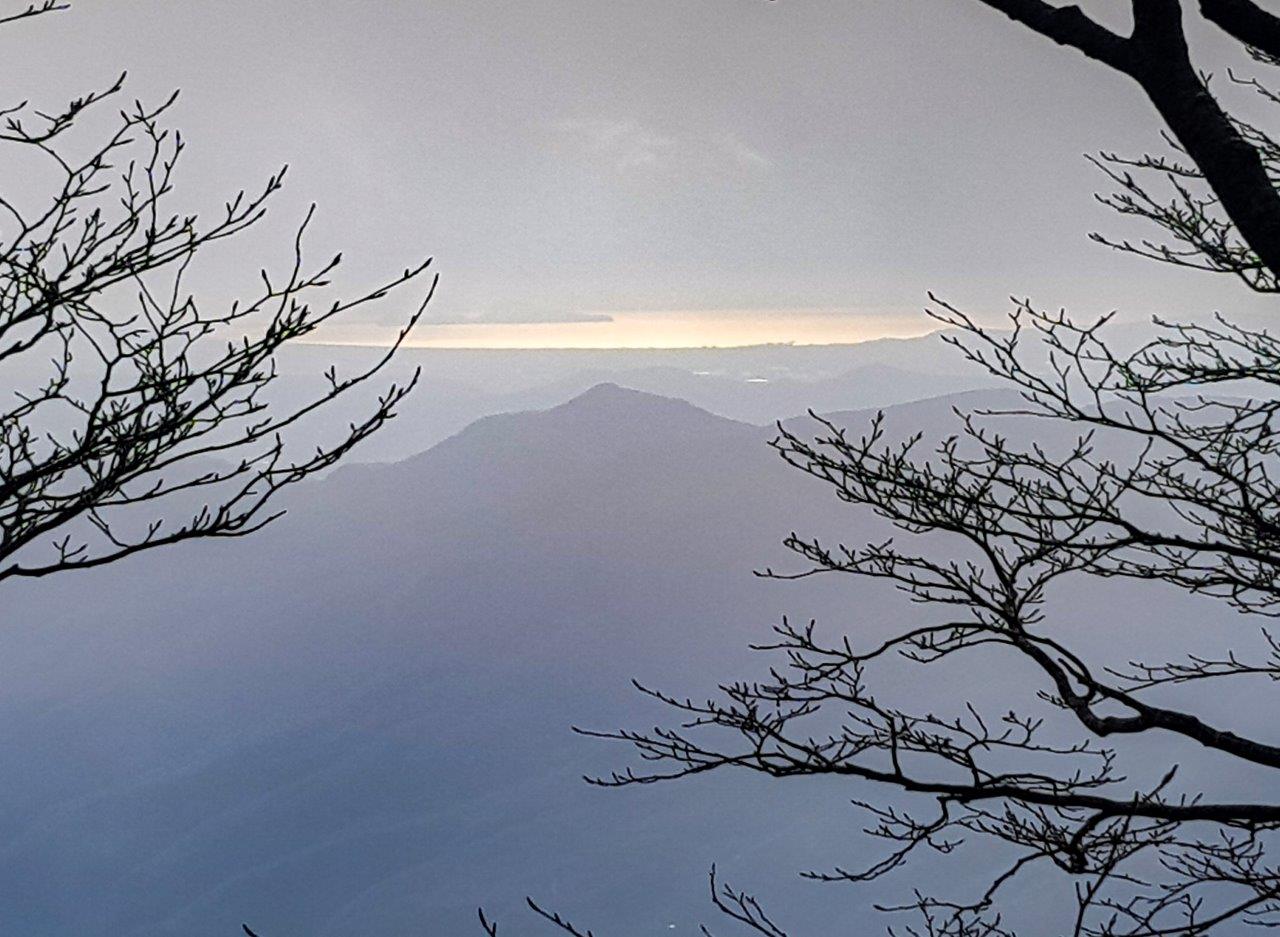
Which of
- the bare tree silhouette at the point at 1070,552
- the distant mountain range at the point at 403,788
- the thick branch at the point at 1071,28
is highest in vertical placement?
the thick branch at the point at 1071,28

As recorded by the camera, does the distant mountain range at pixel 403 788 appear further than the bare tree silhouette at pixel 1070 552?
Yes

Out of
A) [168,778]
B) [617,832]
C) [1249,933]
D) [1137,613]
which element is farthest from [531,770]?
[1137,613]

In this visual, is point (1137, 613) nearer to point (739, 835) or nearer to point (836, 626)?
point (836, 626)

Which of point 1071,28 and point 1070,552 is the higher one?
point 1071,28

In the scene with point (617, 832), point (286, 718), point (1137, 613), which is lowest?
point (617, 832)

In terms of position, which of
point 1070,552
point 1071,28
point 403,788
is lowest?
point 403,788

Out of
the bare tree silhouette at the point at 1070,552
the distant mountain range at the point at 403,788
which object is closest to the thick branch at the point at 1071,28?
the bare tree silhouette at the point at 1070,552

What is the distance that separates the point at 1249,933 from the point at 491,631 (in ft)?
483

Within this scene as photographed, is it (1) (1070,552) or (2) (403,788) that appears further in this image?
(2) (403,788)

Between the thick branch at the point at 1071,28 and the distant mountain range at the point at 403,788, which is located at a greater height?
the thick branch at the point at 1071,28

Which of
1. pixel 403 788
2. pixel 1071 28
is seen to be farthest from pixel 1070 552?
pixel 403 788

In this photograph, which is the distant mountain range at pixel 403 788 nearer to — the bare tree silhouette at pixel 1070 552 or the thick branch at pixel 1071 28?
the bare tree silhouette at pixel 1070 552

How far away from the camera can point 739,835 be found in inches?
5123

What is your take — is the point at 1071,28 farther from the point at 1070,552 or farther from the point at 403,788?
the point at 403,788
